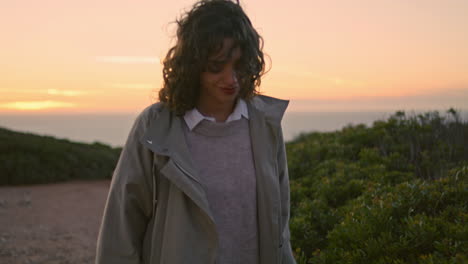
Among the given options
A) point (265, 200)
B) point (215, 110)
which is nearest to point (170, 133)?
point (215, 110)

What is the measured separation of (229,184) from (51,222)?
5.91 meters

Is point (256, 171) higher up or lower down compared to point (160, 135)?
lower down

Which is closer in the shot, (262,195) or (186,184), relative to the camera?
(186,184)

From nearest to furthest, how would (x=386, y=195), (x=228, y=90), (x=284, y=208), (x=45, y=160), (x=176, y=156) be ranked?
(x=176, y=156) → (x=228, y=90) → (x=284, y=208) → (x=386, y=195) → (x=45, y=160)

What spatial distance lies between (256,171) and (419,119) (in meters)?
5.19

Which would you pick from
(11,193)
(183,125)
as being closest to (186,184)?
(183,125)

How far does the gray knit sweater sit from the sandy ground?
424cm

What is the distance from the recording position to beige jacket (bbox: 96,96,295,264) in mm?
2016

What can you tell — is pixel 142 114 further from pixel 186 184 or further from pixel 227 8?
pixel 227 8

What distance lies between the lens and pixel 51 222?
7.16 meters

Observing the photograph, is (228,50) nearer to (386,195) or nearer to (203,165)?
(203,165)

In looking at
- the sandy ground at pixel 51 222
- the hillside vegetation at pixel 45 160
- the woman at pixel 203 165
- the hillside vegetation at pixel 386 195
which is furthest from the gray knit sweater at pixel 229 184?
the hillside vegetation at pixel 45 160

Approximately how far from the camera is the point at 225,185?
2.17 m

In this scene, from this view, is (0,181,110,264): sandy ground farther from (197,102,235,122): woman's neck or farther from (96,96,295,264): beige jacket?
(197,102,235,122): woman's neck
